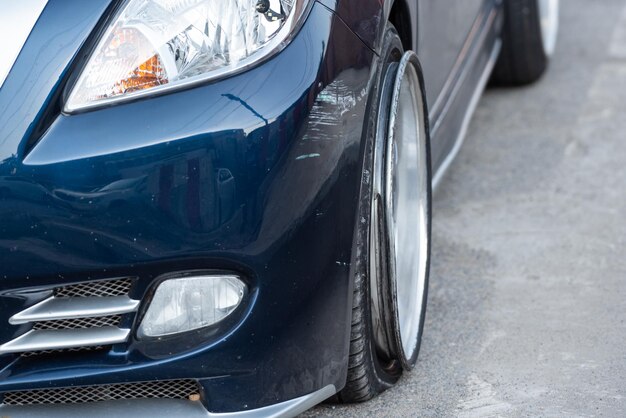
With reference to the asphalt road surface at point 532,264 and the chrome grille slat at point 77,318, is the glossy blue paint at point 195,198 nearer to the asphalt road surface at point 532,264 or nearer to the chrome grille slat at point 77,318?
the chrome grille slat at point 77,318

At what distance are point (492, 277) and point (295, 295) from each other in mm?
1287

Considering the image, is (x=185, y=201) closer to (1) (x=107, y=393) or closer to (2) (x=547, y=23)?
(1) (x=107, y=393)

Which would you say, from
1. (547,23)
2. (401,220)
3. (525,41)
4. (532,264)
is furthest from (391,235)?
(547,23)

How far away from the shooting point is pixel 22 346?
1.99 metres

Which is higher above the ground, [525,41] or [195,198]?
[195,198]

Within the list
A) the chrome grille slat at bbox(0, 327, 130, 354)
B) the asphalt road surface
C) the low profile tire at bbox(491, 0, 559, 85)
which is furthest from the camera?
the low profile tire at bbox(491, 0, 559, 85)

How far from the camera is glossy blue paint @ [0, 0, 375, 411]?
1.88 m

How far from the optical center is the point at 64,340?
2.00 meters

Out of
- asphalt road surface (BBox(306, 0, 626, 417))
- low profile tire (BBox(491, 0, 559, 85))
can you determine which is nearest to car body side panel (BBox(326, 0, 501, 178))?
asphalt road surface (BBox(306, 0, 626, 417))

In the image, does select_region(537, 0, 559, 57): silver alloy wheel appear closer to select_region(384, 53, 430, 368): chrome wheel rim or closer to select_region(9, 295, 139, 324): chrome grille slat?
select_region(384, 53, 430, 368): chrome wheel rim

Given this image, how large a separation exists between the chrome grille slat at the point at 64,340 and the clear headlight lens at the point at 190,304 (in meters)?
0.05

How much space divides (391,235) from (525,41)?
265cm

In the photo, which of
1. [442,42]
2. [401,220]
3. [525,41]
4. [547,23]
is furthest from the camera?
[547,23]

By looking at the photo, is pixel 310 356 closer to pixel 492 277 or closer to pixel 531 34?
pixel 492 277
